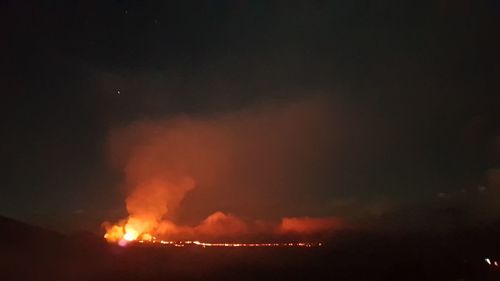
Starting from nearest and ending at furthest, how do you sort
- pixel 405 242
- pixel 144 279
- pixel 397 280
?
pixel 144 279, pixel 397 280, pixel 405 242

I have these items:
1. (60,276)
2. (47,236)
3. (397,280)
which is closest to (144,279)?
(60,276)

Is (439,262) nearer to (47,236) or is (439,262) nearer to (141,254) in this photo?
(141,254)

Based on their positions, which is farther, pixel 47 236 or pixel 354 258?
pixel 354 258

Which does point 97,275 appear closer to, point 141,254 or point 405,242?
point 141,254

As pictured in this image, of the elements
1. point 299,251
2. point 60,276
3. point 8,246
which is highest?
point 299,251

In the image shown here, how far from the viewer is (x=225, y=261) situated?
11269 centimetres

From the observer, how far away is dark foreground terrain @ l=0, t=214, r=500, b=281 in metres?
73.9

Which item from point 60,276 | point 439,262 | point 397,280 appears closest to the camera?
point 60,276

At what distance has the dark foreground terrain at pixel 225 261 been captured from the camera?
73875mm

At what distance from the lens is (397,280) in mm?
104000

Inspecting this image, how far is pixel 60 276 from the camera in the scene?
222 ft

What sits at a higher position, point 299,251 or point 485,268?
point 299,251

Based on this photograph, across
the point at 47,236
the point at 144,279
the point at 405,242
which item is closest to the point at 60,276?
the point at 144,279

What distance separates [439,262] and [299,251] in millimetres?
55491
